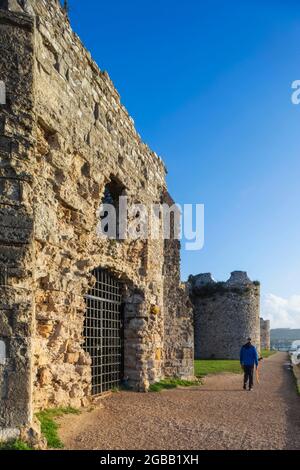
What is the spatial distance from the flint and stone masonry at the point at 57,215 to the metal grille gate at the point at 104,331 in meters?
0.25

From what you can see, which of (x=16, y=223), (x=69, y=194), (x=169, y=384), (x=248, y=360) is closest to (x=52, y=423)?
(x=16, y=223)

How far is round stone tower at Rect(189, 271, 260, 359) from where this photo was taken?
23969 mm

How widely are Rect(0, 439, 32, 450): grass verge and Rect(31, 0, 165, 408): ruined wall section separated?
1.34 metres

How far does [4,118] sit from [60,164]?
5.15ft

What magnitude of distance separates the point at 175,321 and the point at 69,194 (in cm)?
636

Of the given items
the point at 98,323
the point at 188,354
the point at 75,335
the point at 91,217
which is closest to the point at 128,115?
the point at 91,217

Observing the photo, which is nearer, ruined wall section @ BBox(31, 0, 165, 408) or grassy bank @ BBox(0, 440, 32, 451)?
grassy bank @ BBox(0, 440, 32, 451)

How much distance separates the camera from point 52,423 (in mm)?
5449

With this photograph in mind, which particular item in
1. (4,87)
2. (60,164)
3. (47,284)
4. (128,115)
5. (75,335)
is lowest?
(75,335)

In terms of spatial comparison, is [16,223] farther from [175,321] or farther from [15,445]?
[175,321]

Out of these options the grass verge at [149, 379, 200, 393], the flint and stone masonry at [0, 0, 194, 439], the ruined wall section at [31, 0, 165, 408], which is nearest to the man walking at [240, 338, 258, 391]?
the grass verge at [149, 379, 200, 393]

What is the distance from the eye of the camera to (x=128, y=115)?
998cm

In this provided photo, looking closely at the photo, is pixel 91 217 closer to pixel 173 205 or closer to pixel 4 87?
pixel 4 87

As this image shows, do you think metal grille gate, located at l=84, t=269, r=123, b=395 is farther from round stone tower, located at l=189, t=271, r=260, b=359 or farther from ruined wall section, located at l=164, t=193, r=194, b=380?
round stone tower, located at l=189, t=271, r=260, b=359
